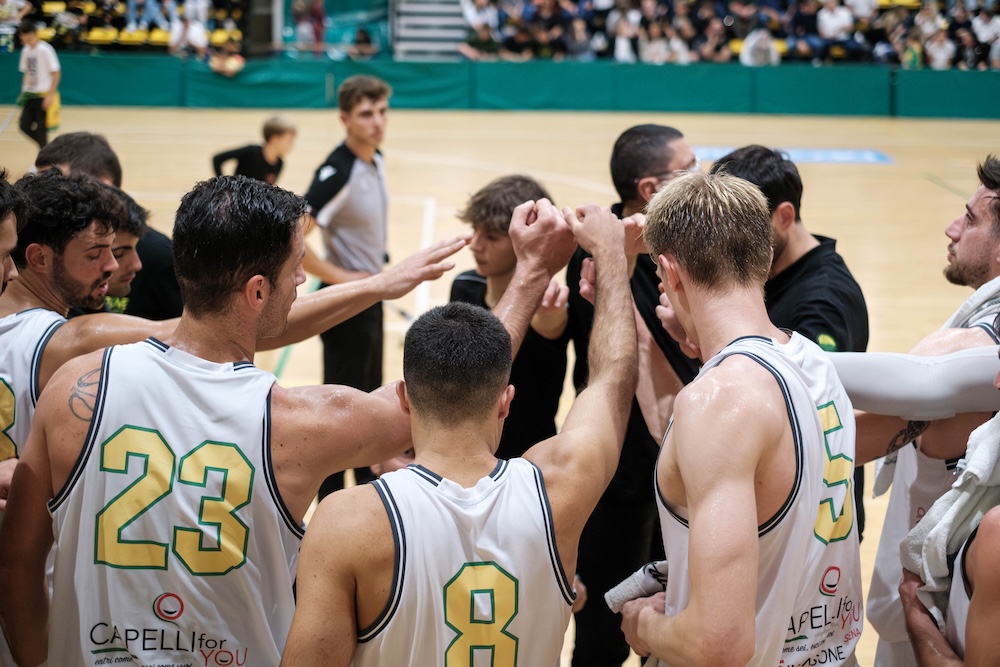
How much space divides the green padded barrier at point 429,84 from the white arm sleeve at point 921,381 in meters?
20.7

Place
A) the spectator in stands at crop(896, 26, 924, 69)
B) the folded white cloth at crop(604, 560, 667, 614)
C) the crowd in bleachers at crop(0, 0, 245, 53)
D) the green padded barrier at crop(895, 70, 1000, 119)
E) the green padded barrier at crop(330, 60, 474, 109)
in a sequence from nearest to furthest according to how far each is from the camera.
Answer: the folded white cloth at crop(604, 560, 667, 614) < the crowd in bleachers at crop(0, 0, 245, 53) < the green padded barrier at crop(895, 70, 1000, 119) < the spectator in stands at crop(896, 26, 924, 69) < the green padded barrier at crop(330, 60, 474, 109)

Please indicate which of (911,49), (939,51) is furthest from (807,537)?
(911,49)

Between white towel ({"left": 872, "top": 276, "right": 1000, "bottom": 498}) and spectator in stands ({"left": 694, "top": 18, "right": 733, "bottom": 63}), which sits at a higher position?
spectator in stands ({"left": 694, "top": 18, "right": 733, "bottom": 63})

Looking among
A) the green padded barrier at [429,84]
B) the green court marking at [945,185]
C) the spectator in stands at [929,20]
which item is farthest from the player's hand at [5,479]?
the spectator in stands at [929,20]

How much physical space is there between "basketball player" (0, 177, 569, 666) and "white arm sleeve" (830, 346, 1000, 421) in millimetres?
1168

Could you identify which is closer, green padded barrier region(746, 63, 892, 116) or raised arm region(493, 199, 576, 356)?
raised arm region(493, 199, 576, 356)

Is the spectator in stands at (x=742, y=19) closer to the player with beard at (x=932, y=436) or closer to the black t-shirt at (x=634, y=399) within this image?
the black t-shirt at (x=634, y=399)

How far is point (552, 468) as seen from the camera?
2371 mm

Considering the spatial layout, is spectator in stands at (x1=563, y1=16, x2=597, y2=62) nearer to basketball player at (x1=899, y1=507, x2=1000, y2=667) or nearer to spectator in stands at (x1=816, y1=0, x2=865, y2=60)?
spectator in stands at (x1=816, y1=0, x2=865, y2=60)

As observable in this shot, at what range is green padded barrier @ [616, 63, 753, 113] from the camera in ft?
Answer: 72.4

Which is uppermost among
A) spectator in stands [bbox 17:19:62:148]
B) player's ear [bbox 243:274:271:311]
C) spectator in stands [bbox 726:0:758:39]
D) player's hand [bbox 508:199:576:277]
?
spectator in stands [bbox 726:0:758:39]

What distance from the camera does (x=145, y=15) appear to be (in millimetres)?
18047

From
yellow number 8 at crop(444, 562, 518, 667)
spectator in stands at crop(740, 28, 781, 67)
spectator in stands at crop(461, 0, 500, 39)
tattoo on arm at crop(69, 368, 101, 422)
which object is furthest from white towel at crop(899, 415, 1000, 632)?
spectator in stands at crop(461, 0, 500, 39)

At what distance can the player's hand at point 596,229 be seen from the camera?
122 inches
